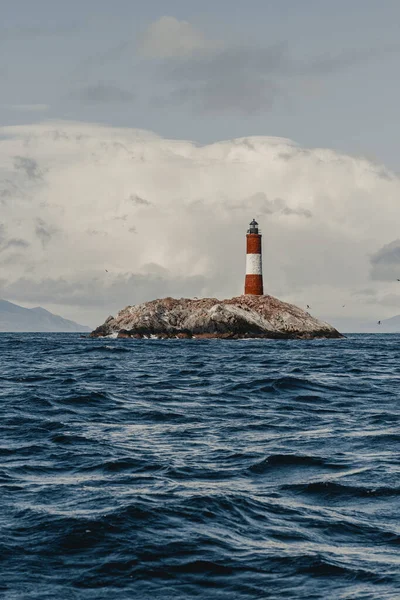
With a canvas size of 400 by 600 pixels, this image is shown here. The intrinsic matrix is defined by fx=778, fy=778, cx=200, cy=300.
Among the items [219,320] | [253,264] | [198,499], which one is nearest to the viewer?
[198,499]

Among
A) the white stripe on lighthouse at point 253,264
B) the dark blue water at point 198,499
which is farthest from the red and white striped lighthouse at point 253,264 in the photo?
the dark blue water at point 198,499

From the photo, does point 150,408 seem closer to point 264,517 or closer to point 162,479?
point 162,479

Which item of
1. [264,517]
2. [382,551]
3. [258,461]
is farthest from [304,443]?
[382,551]

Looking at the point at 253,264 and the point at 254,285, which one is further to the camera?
the point at 254,285

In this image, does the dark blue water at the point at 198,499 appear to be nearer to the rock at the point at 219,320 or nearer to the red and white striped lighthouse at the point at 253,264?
the rock at the point at 219,320

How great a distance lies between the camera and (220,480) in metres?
13.0

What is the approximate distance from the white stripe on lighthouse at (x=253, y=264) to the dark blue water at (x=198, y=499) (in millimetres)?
78170

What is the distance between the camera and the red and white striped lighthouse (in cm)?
10094

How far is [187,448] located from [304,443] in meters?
2.65

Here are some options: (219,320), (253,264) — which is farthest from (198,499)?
(253,264)

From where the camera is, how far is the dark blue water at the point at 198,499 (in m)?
8.61

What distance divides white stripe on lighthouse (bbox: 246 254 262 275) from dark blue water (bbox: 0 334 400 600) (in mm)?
78170

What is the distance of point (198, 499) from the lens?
11.7 metres

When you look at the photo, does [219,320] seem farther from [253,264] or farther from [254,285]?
[253,264]
